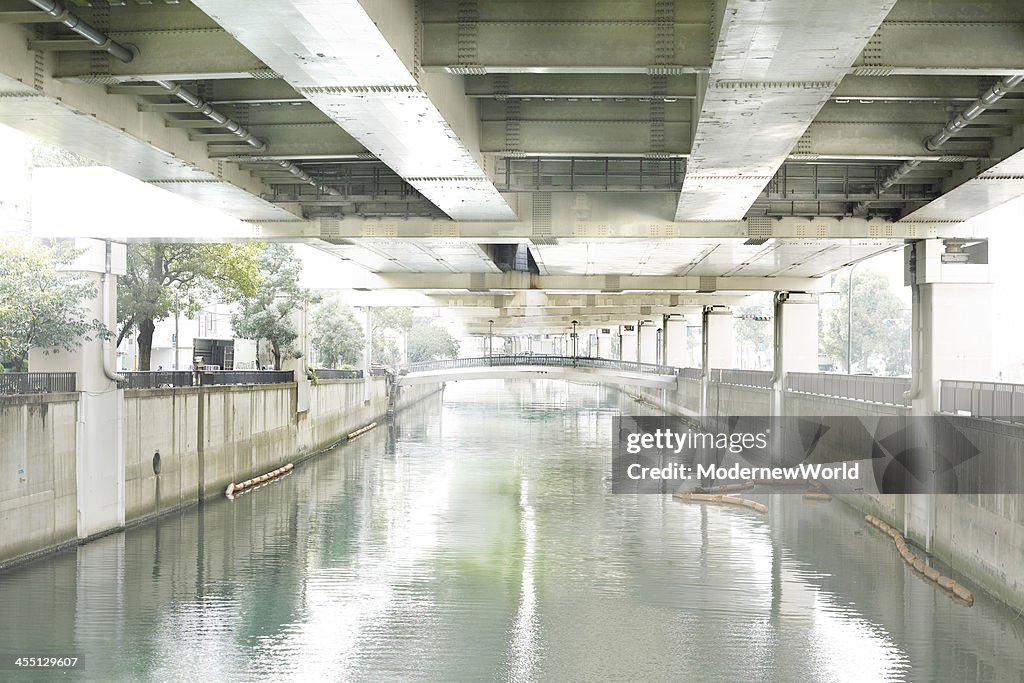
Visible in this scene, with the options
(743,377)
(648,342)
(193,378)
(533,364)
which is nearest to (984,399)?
(193,378)

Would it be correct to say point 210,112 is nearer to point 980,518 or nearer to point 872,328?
point 980,518

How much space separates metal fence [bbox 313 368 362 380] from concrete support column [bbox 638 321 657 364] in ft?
147

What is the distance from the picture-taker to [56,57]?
606 inches

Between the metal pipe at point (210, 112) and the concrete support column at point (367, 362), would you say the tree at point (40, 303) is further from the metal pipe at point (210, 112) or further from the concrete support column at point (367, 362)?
the concrete support column at point (367, 362)

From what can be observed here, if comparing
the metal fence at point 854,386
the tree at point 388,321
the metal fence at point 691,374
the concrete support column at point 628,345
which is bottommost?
the metal fence at point 691,374

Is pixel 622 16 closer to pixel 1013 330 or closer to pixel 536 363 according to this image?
pixel 536 363

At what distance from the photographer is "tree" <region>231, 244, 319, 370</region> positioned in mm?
49500

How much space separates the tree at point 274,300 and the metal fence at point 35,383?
23.3 metres

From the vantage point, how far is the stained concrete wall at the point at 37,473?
22.4 m

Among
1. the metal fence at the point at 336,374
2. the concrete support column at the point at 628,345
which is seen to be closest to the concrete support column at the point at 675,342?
the metal fence at the point at 336,374

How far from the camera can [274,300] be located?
164 ft

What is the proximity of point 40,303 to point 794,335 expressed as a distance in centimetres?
3401

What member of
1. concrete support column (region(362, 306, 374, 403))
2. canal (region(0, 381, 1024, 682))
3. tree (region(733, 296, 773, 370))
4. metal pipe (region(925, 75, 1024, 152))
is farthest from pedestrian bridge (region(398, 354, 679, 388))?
metal pipe (region(925, 75, 1024, 152))

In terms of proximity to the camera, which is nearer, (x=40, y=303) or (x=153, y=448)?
(x=40, y=303)
